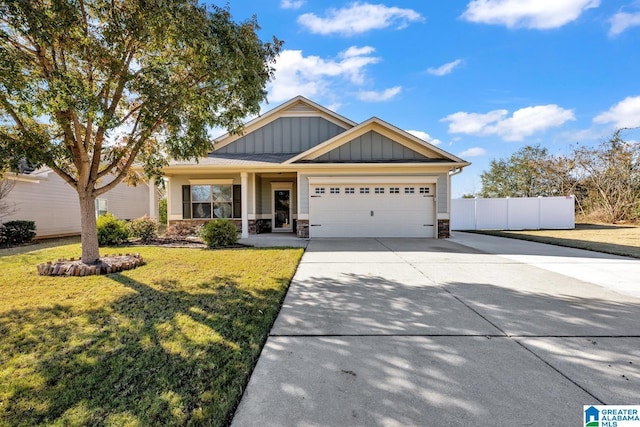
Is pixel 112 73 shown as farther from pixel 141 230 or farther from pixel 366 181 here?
pixel 366 181

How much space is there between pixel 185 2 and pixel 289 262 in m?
5.42

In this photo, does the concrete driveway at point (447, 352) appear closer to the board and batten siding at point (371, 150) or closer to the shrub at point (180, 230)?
the board and batten siding at point (371, 150)

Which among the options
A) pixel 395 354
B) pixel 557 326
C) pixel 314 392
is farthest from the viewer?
pixel 557 326

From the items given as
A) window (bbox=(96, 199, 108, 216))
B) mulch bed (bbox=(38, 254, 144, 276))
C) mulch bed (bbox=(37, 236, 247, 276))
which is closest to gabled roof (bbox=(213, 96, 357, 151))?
window (bbox=(96, 199, 108, 216))

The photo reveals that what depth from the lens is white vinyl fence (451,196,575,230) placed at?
17.1 m

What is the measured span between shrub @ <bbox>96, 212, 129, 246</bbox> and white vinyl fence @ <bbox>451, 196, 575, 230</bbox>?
1642 centimetres

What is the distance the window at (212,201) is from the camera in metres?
12.9

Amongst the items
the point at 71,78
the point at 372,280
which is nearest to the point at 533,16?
the point at 372,280

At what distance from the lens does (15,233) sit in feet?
34.2

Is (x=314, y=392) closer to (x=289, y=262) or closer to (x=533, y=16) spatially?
(x=289, y=262)

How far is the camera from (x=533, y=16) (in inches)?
360
